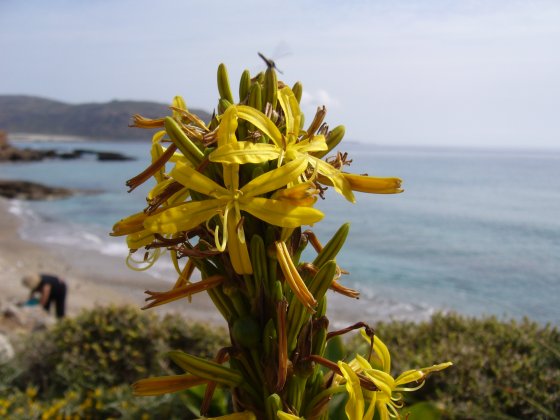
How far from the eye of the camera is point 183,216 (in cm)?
123

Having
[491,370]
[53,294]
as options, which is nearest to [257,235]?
[491,370]

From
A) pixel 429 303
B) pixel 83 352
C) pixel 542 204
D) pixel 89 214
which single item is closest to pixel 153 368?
pixel 83 352

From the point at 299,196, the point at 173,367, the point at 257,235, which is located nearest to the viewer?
the point at 299,196

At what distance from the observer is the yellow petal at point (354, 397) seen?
1280mm

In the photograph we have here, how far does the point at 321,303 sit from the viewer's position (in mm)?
1419

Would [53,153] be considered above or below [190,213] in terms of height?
below

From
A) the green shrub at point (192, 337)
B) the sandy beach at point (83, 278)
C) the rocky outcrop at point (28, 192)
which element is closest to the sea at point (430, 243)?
the sandy beach at point (83, 278)

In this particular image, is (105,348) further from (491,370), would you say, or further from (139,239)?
(139,239)

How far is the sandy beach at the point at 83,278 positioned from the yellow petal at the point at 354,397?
1390cm

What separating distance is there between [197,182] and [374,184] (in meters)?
0.42

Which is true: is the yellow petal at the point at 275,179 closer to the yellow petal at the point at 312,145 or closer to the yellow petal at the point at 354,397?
the yellow petal at the point at 312,145

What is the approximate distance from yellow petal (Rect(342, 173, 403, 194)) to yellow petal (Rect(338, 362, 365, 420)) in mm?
433

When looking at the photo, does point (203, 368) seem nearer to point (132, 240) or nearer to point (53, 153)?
point (132, 240)

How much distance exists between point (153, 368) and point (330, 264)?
548 centimetres
